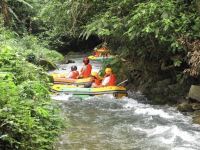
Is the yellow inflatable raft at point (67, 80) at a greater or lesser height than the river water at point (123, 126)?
greater

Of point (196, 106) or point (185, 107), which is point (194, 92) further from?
point (185, 107)

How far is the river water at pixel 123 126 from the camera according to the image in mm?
7910

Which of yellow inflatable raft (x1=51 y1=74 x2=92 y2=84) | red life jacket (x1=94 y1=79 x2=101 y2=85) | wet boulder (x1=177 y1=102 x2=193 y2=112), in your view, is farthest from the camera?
yellow inflatable raft (x1=51 y1=74 x2=92 y2=84)

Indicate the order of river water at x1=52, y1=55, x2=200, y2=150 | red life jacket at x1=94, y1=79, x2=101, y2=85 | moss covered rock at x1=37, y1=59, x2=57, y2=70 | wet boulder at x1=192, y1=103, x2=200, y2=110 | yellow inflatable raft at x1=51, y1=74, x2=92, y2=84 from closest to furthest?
1. river water at x1=52, y1=55, x2=200, y2=150
2. wet boulder at x1=192, y1=103, x2=200, y2=110
3. red life jacket at x1=94, y1=79, x2=101, y2=85
4. yellow inflatable raft at x1=51, y1=74, x2=92, y2=84
5. moss covered rock at x1=37, y1=59, x2=57, y2=70

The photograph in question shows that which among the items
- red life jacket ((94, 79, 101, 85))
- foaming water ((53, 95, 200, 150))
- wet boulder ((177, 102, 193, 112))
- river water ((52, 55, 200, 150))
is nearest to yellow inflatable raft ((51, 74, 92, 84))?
red life jacket ((94, 79, 101, 85))

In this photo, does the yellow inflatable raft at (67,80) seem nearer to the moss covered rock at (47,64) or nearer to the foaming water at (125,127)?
the foaming water at (125,127)

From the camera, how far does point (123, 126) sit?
944 cm

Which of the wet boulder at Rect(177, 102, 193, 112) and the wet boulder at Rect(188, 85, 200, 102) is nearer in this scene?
the wet boulder at Rect(188, 85, 200, 102)

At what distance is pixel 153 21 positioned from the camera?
1072 centimetres

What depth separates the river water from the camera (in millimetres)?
7910

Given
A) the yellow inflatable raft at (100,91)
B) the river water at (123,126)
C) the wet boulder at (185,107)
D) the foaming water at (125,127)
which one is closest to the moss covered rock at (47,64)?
the yellow inflatable raft at (100,91)

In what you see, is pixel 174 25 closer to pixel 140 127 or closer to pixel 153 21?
pixel 153 21

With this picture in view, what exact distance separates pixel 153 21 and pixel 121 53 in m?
3.06

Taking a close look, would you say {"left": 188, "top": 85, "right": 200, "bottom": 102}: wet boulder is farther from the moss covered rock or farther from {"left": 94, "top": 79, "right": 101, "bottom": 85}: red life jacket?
the moss covered rock
